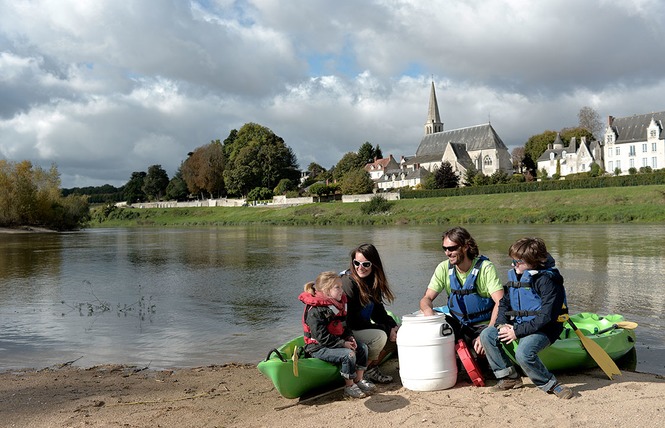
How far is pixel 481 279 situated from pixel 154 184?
13421 centimetres

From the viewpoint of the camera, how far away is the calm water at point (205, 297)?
1037cm

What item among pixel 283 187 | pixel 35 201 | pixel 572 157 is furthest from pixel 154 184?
pixel 572 157

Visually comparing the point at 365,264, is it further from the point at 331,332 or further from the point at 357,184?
the point at 357,184

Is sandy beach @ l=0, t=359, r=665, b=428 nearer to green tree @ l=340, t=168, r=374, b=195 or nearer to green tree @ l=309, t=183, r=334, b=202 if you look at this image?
green tree @ l=340, t=168, r=374, b=195

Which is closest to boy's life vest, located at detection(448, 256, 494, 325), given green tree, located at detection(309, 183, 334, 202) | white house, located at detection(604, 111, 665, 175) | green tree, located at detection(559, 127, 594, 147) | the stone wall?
the stone wall

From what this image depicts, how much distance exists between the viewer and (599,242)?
99.2 ft

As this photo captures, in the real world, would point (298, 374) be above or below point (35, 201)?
below

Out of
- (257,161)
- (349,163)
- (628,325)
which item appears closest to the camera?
(628,325)

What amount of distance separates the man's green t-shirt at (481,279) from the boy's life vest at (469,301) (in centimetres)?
4

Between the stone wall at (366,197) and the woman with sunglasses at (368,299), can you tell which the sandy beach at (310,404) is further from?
the stone wall at (366,197)

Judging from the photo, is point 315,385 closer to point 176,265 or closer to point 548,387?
point 548,387

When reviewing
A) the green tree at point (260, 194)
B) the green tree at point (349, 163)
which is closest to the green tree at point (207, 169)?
the green tree at point (260, 194)

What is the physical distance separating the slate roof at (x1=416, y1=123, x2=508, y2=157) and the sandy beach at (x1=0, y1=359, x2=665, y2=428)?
110 m

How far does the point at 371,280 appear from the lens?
24.0 ft
